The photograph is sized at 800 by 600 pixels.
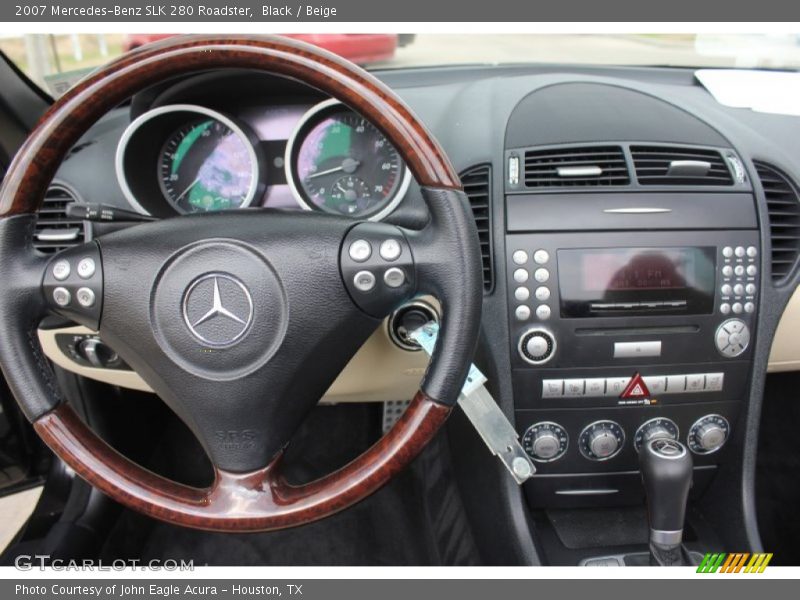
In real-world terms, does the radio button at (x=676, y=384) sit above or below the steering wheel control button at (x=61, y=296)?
below

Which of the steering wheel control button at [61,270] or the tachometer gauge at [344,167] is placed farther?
the tachometer gauge at [344,167]

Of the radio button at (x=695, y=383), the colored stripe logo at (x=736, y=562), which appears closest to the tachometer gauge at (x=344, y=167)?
the radio button at (x=695, y=383)

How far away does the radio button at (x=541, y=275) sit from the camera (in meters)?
1.42

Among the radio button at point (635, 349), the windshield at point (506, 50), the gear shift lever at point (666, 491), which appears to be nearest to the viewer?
the gear shift lever at point (666, 491)

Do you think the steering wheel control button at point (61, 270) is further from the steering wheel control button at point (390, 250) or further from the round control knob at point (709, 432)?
the round control knob at point (709, 432)

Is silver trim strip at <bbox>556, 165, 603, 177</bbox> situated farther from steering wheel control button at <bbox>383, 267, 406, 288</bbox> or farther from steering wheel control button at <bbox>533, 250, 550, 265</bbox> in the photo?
steering wheel control button at <bbox>383, 267, 406, 288</bbox>

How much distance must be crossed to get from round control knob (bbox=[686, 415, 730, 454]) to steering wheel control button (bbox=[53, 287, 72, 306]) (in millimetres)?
1366

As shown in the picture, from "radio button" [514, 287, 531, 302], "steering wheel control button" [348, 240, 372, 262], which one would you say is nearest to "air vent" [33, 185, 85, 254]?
"steering wheel control button" [348, 240, 372, 262]

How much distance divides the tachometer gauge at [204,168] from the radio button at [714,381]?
1143 mm

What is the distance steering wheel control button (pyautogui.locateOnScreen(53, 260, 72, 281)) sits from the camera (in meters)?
1.05

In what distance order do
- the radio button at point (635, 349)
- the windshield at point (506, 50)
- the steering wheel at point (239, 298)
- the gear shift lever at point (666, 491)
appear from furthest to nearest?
the windshield at point (506, 50)
the radio button at point (635, 349)
the gear shift lever at point (666, 491)
the steering wheel at point (239, 298)

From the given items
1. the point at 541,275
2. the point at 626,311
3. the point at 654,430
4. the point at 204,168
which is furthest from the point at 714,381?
the point at 204,168

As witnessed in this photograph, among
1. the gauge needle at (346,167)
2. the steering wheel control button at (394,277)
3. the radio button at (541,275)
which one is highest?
the gauge needle at (346,167)

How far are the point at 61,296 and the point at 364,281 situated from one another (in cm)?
49
